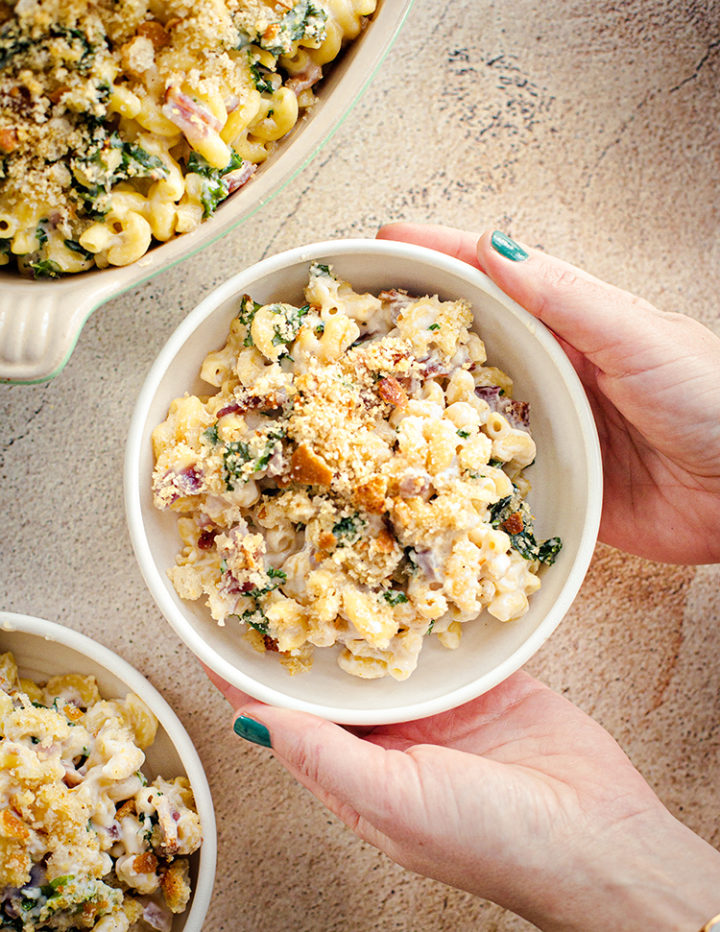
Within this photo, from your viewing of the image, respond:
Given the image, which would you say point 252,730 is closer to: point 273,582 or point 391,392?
point 273,582

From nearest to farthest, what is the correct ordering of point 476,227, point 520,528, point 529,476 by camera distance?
1. point 520,528
2. point 529,476
3. point 476,227

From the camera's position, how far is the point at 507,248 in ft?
3.87

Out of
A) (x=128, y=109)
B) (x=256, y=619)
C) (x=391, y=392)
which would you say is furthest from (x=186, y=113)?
(x=256, y=619)

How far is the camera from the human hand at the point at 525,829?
1.07 meters

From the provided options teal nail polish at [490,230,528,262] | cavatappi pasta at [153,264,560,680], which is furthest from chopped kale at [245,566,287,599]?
teal nail polish at [490,230,528,262]

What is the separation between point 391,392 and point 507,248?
28 centimetres

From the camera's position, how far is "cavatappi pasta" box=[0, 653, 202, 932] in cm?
120

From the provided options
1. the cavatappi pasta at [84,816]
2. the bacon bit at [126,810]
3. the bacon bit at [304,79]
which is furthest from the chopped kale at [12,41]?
the bacon bit at [126,810]

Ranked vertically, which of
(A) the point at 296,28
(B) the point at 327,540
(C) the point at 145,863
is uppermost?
(A) the point at 296,28

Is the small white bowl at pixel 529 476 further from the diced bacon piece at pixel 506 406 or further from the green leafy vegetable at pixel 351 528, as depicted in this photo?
the green leafy vegetable at pixel 351 528

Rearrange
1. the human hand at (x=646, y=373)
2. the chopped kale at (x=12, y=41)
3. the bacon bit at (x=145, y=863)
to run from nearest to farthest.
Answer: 1. the chopped kale at (x=12, y=41)
2. the human hand at (x=646, y=373)
3. the bacon bit at (x=145, y=863)

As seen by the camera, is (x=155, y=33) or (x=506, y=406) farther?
(x=506, y=406)

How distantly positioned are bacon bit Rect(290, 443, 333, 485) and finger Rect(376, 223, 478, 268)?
0.47 metres

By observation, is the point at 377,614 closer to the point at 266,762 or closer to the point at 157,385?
the point at 157,385
